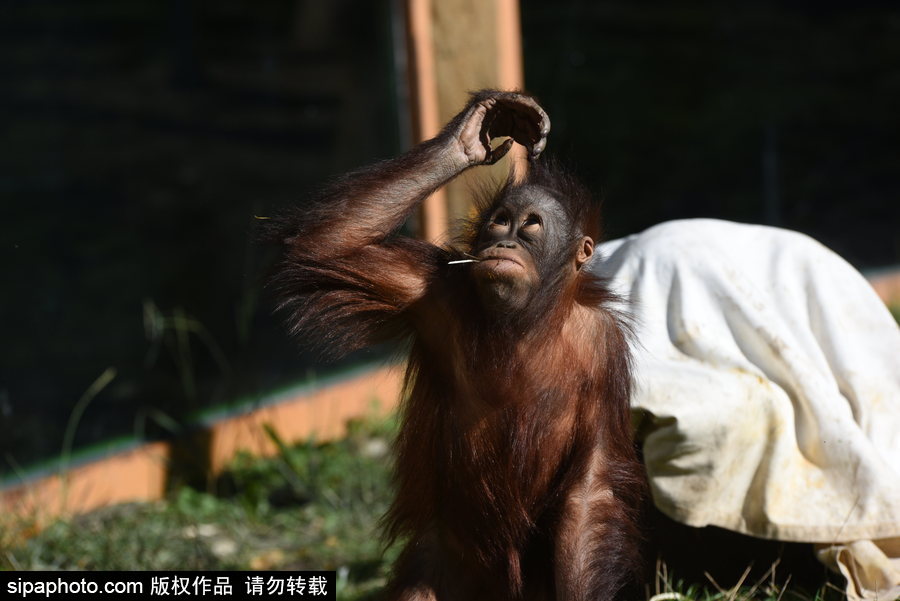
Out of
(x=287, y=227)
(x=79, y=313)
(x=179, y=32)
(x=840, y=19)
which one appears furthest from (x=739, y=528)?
(x=840, y=19)

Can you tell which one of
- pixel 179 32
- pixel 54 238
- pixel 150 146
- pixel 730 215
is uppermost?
pixel 179 32

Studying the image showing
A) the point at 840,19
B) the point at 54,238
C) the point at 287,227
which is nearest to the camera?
the point at 287,227

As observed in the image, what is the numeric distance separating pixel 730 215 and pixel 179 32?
4048mm

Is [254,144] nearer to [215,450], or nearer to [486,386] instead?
[215,450]

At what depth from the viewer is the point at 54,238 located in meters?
6.08

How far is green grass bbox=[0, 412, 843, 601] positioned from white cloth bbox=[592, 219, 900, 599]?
0.25 meters

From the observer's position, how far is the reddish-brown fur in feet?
12.2

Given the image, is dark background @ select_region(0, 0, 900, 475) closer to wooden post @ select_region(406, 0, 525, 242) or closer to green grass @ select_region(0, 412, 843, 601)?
green grass @ select_region(0, 412, 843, 601)

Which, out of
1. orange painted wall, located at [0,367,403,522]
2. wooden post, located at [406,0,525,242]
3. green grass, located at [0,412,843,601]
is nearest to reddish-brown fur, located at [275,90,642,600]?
green grass, located at [0,412,843,601]

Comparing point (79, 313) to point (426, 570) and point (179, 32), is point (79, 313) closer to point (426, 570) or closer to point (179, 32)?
point (179, 32)

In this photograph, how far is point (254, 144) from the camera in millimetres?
6789

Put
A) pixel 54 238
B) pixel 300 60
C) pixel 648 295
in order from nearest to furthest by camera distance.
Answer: pixel 648 295, pixel 54 238, pixel 300 60

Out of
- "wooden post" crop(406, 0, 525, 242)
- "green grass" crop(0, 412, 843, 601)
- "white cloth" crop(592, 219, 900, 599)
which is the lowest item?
"green grass" crop(0, 412, 843, 601)

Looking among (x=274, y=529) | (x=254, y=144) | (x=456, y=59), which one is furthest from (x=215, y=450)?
(x=456, y=59)
